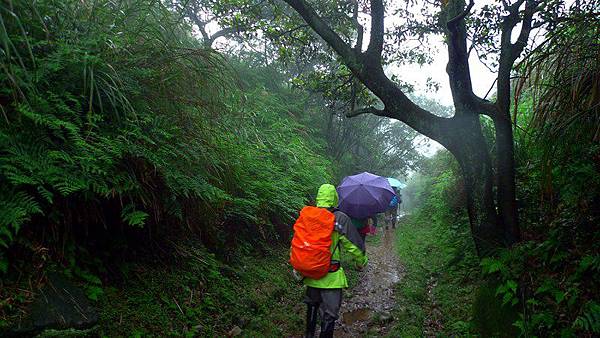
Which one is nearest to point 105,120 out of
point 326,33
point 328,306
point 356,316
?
point 328,306

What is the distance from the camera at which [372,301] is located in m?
6.66

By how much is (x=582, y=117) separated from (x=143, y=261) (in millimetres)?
4668

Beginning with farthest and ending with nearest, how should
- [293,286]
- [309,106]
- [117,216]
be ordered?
[309,106]
[293,286]
[117,216]

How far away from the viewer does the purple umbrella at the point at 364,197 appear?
5.41 meters

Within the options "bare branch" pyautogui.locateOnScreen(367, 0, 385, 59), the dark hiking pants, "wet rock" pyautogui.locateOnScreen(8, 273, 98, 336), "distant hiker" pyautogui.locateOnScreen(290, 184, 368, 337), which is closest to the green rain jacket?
"distant hiker" pyautogui.locateOnScreen(290, 184, 368, 337)

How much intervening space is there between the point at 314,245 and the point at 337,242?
13.0 inches

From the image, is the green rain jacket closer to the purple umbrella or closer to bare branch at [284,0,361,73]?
the purple umbrella

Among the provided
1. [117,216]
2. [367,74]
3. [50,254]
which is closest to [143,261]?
[117,216]

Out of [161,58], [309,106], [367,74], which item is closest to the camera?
[161,58]

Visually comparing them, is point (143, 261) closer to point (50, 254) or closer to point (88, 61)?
point (50, 254)

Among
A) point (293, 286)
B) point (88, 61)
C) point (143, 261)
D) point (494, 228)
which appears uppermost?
point (88, 61)

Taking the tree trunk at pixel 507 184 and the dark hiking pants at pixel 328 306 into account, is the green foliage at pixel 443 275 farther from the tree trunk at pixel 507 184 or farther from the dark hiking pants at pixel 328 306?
the dark hiking pants at pixel 328 306

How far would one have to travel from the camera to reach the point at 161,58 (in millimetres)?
4168

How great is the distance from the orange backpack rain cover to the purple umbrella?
4.39 ft
